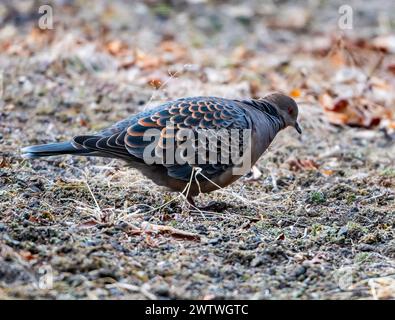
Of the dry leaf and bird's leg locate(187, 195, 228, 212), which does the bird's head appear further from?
the dry leaf

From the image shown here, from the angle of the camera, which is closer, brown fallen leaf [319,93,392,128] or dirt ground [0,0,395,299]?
dirt ground [0,0,395,299]

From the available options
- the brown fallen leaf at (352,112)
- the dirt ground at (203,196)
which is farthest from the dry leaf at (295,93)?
the brown fallen leaf at (352,112)

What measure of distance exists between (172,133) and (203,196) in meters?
0.90

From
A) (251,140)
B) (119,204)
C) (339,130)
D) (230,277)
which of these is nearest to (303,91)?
(339,130)

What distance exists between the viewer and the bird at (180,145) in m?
5.28

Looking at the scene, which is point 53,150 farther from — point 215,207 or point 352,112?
point 352,112

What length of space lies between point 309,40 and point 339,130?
3343 millimetres

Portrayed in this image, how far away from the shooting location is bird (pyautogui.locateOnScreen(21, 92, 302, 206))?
17.3ft

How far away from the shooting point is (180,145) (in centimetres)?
536

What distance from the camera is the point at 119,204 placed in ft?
17.7

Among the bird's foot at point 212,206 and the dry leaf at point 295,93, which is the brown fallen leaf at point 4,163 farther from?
the dry leaf at point 295,93

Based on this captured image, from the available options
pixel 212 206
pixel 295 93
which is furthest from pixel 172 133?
pixel 295 93

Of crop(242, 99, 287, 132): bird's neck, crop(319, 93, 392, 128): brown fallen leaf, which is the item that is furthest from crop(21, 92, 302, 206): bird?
crop(319, 93, 392, 128): brown fallen leaf

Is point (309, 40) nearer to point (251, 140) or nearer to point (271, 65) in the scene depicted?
point (271, 65)
